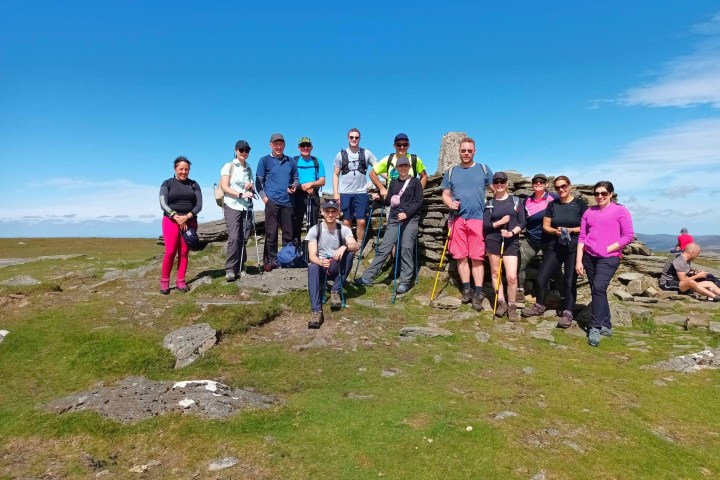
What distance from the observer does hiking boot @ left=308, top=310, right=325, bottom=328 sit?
1016 centimetres

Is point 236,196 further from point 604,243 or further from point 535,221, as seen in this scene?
point 604,243

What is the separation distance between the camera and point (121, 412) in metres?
6.39

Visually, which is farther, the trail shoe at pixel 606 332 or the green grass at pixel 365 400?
the trail shoe at pixel 606 332

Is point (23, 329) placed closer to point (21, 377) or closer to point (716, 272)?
point (21, 377)

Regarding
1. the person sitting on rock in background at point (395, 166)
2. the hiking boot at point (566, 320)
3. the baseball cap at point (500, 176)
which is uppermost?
the person sitting on rock in background at point (395, 166)

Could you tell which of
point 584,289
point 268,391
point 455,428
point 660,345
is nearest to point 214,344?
point 268,391

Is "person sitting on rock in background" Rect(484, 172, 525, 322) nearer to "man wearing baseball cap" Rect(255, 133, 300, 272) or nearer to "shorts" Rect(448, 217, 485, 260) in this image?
"shorts" Rect(448, 217, 485, 260)

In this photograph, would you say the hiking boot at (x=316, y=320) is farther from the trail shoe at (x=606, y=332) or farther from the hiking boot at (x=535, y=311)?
the trail shoe at (x=606, y=332)

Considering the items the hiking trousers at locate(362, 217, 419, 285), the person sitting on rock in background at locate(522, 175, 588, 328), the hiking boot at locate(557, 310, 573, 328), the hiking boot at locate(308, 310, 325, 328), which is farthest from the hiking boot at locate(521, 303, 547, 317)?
the hiking boot at locate(308, 310, 325, 328)

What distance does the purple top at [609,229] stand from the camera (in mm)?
10156

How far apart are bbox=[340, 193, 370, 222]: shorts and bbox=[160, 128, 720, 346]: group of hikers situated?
0.03m

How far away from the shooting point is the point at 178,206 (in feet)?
38.9

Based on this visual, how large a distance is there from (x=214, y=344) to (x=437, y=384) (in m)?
4.70

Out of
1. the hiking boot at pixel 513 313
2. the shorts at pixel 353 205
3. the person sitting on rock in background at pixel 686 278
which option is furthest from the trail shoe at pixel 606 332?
the shorts at pixel 353 205
